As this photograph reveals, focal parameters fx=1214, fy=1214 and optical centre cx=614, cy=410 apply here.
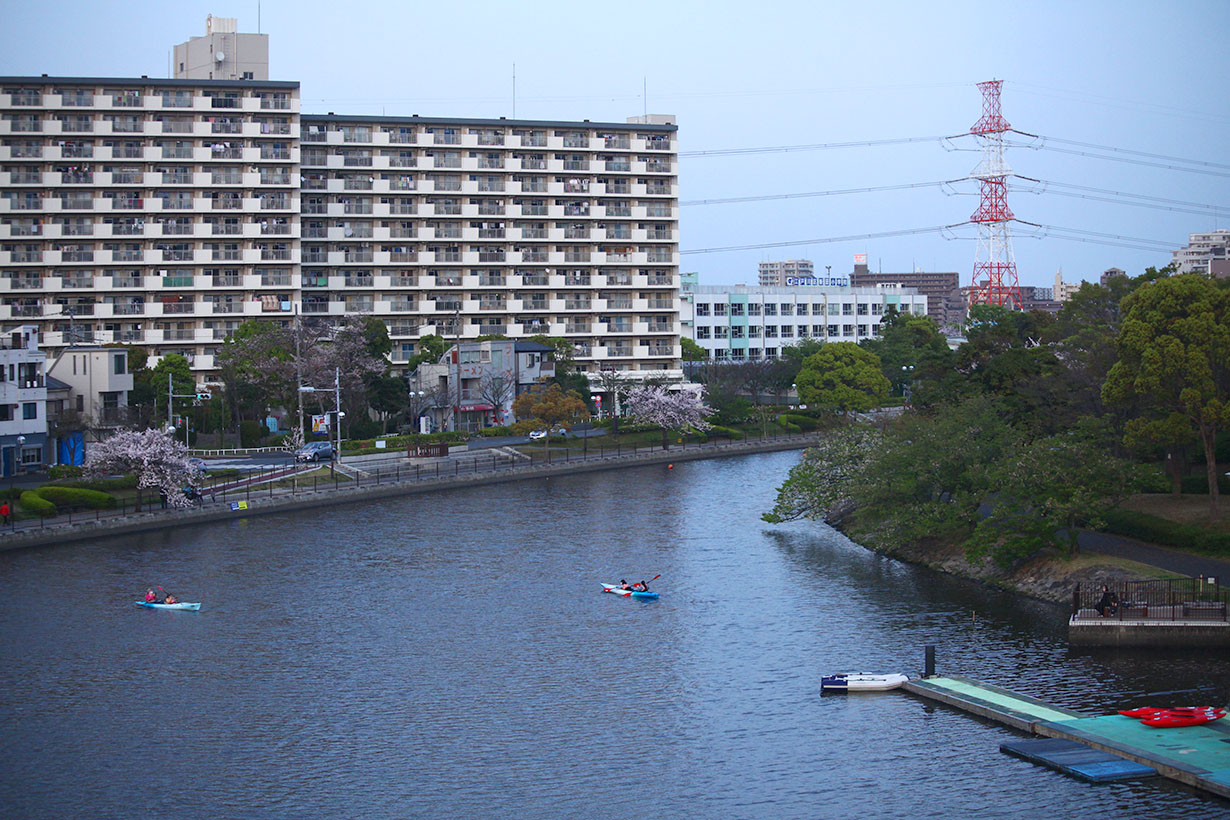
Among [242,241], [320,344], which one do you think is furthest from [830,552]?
[242,241]

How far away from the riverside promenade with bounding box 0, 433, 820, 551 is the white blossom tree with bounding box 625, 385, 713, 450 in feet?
5.65

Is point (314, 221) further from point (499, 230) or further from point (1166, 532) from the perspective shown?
point (1166, 532)

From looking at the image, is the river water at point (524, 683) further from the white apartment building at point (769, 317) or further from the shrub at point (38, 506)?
the white apartment building at point (769, 317)

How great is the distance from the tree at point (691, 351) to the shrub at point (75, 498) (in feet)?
245

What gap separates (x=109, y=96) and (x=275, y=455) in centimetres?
3597

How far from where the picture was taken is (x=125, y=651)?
3453 cm

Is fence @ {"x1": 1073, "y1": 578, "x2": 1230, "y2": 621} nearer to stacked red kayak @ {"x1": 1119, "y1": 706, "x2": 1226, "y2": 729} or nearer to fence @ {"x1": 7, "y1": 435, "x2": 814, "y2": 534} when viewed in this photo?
stacked red kayak @ {"x1": 1119, "y1": 706, "x2": 1226, "y2": 729}

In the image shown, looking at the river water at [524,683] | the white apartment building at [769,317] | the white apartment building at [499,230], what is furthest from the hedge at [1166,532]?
the white apartment building at [769,317]

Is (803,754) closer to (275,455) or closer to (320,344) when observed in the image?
(275,455)

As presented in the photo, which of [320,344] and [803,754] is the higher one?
[320,344]

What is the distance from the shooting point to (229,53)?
9619 centimetres

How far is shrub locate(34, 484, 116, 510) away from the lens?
176 feet

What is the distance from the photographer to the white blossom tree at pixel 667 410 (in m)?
85.9

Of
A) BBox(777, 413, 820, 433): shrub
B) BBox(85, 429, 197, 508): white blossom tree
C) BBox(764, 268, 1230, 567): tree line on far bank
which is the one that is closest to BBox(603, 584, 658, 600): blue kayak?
BBox(764, 268, 1230, 567): tree line on far bank
